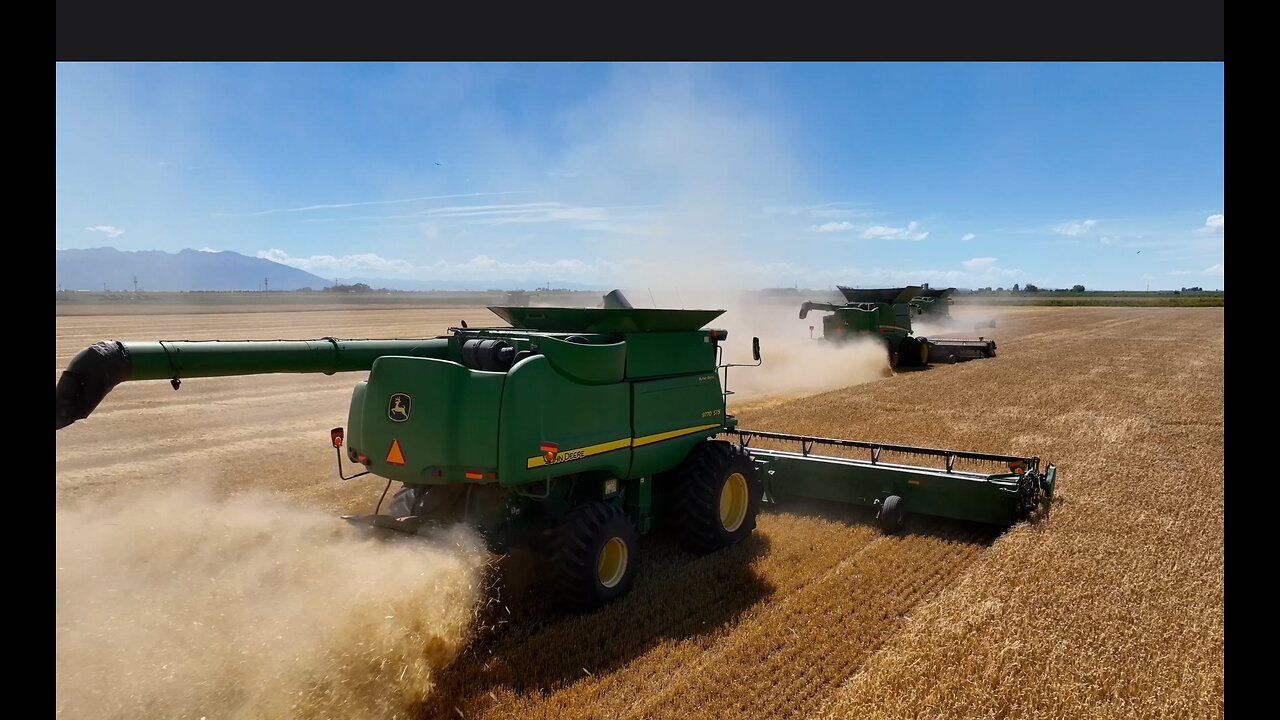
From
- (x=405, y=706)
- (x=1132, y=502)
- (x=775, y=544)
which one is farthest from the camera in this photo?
(x=1132, y=502)

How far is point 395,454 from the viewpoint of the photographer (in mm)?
5832

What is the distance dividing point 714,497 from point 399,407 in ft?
10.3

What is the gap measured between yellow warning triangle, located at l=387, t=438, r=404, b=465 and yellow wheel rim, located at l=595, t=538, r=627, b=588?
178 centimetres

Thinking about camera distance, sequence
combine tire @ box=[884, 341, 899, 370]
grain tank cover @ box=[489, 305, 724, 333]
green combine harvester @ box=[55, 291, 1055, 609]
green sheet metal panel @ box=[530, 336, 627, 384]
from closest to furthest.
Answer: green combine harvester @ box=[55, 291, 1055, 609] → green sheet metal panel @ box=[530, 336, 627, 384] → grain tank cover @ box=[489, 305, 724, 333] → combine tire @ box=[884, 341, 899, 370]

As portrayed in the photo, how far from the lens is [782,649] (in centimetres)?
545

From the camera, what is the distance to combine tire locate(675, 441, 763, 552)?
730cm

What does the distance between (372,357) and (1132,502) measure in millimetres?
8557

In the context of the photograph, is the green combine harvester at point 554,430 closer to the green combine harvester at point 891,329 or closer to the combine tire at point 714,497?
the combine tire at point 714,497

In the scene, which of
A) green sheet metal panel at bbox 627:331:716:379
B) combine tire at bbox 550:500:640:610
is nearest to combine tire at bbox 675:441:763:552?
green sheet metal panel at bbox 627:331:716:379

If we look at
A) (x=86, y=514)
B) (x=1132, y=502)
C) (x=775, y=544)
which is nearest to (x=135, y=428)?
(x=86, y=514)

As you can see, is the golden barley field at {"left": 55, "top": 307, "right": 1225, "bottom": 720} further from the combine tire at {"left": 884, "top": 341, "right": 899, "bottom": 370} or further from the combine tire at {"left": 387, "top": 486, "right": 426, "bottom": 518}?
the combine tire at {"left": 884, "top": 341, "right": 899, "bottom": 370}

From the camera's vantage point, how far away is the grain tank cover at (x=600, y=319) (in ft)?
22.6

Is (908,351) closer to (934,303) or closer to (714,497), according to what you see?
(934,303)
